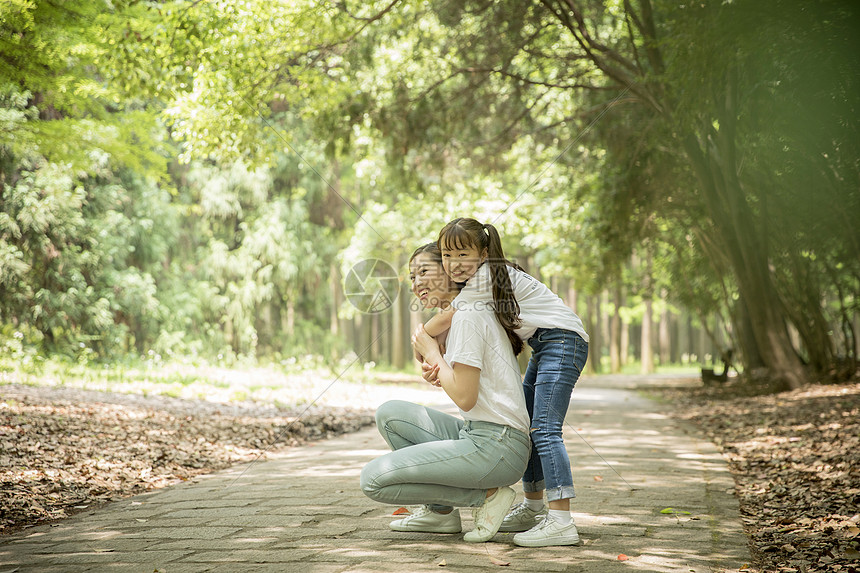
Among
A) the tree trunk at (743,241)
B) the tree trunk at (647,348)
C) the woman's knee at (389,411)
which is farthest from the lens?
the tree trunk at (647,348)

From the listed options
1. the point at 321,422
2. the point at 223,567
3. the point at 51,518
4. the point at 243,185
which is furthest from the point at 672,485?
the point at 243,185

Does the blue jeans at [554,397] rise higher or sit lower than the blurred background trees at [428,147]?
lower

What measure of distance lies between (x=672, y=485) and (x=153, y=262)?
694 inches

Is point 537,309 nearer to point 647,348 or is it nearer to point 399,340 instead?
point 399,340

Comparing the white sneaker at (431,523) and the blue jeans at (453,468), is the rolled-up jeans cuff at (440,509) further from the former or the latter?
the blue jeans at (453,468)

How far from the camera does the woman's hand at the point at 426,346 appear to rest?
376 centimetres

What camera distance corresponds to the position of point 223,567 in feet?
11.0

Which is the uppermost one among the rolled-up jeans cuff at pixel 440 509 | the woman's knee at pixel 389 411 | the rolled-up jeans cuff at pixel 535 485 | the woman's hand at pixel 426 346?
the woman's hand at pixel 426 346

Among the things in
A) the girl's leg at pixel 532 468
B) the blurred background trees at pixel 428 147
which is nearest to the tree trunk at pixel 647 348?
the blurred background trees at pixel 428 147

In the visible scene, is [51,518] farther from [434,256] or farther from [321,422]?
[321,422]

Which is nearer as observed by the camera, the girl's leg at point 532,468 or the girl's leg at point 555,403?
the girl's leg at point 555,403

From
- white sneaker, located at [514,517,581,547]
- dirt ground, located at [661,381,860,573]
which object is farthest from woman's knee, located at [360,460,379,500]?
dirt ground, located at [661,381,860,573]

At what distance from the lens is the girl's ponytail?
12.1ft

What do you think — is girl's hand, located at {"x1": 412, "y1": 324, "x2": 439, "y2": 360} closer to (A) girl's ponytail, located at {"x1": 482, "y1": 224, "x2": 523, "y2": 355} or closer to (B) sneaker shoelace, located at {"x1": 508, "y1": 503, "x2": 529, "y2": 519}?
(A) girl's ponytail, located at {"x1": 482, "y1": 224, "x2": 523, "y2": 355}
